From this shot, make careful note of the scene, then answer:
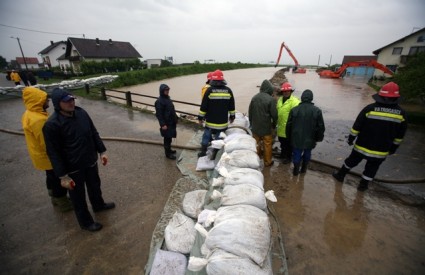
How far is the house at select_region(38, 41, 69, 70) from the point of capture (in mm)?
35812

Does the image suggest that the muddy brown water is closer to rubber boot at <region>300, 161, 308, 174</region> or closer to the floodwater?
the floodwater

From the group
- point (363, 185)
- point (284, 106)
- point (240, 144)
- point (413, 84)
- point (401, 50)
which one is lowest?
point (363, 185)

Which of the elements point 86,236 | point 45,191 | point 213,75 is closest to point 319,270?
point 86,236

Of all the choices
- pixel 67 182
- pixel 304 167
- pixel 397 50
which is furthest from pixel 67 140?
pixel 397 50

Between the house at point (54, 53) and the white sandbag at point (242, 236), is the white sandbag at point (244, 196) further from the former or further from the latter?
the house at point (54, 53)

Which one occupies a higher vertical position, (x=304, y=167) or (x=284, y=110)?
(x=284, y=110)

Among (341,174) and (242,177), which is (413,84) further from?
(242,177)

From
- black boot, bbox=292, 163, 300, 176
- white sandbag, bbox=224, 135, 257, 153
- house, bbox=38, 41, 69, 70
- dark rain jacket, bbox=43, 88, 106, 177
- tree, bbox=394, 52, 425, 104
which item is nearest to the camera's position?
dark rain jacket, bbox=43, 88, 106, 177

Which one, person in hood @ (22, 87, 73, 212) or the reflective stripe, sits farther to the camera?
the reflective stripe

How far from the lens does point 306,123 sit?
3377 mm

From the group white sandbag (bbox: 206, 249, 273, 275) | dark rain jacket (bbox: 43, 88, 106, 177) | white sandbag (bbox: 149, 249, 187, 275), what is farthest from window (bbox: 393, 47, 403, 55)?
dark rain jacket (bbox: 43, 88, 106, 177)

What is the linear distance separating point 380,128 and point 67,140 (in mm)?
4008

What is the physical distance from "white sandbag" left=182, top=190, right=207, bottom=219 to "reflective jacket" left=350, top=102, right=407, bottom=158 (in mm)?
2543

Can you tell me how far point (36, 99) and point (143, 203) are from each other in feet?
6.13
